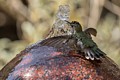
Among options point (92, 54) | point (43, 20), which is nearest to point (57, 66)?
point (92, 54)

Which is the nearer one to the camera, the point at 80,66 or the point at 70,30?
the point at 80,66

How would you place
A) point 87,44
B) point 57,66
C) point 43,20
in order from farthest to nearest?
point 43,20 → point 87,44 → point 57,66

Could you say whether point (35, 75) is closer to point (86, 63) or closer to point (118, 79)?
point (86, 63)

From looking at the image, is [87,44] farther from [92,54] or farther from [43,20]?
[43,20]

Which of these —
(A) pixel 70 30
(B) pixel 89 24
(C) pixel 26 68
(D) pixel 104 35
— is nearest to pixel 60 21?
(A) pixel 70 30

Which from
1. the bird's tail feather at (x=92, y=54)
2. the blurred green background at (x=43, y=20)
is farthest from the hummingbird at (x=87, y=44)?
the blurred green background at (x=43, y=20)

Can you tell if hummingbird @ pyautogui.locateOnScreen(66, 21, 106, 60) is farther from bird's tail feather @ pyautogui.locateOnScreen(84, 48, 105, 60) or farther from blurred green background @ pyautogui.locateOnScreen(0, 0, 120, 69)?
blurred green background @ pyautogui.locateOnScreen(0, 0, 120, 69)

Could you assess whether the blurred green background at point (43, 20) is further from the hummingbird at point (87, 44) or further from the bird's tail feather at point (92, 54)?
the bird's tail feather at point (92, 54)
